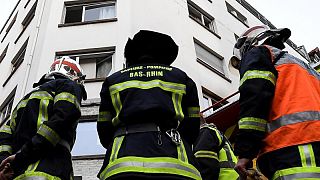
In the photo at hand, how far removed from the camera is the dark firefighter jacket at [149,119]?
2.49 metres

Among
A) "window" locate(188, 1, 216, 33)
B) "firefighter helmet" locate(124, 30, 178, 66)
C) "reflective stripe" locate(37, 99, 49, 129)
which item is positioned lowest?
"reflective stripe" locate(37, 99, 49, 129)

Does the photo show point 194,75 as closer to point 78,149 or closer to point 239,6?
point 78,149

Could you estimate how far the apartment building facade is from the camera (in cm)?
1100

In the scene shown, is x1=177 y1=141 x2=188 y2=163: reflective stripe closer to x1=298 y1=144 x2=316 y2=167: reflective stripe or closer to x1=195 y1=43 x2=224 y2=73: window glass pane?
x1=298 y1=144 x2=316 y2=167: reflective stripe

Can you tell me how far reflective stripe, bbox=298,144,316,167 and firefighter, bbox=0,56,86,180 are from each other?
1.92m

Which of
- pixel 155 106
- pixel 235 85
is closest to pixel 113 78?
pixel 155 106

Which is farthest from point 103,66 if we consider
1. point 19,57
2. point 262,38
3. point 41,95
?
point 262,38

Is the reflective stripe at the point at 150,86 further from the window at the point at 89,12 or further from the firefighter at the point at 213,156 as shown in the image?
the window at the point at 89,12

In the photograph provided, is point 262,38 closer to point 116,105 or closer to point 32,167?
point 116,105

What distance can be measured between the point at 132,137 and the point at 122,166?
26cm

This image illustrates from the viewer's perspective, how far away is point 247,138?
281cm

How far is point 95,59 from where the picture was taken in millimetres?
12234

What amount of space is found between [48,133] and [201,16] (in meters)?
14.1

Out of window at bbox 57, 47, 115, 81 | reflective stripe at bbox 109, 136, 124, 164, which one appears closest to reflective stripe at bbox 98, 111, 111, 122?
reflective stripe at bbox 109, 136, 124, 164
